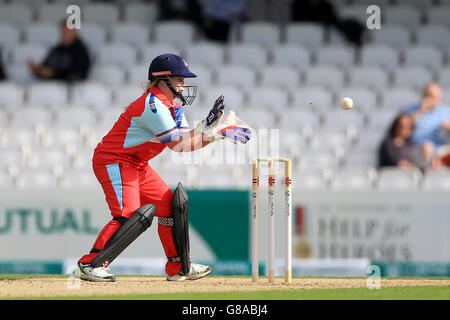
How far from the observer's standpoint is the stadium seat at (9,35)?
494 inches

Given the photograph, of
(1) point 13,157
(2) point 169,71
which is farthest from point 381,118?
(2) point 169,71

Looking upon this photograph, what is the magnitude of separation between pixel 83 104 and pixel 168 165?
69.9 inches

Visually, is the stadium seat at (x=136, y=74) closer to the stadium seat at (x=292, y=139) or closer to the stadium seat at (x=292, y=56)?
the stadium seat at (x=292, y=56)

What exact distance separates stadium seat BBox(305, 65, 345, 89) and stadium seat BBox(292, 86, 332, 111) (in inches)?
9.8

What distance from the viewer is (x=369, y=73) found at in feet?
39.4

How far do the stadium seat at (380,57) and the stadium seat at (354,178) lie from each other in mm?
2685

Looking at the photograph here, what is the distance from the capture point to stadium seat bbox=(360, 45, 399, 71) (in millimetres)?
12336

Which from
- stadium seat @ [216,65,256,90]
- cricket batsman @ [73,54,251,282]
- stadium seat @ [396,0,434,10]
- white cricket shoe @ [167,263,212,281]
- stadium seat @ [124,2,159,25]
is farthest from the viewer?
stadium seat @ [396,0,434,10]

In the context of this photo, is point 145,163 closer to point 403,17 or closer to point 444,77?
point 444,77

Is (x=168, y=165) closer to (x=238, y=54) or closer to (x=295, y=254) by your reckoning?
(x=295, y=254)

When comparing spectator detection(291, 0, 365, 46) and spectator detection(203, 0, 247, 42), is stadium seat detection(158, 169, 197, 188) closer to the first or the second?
spectator detection(203, 0, 247, 42)

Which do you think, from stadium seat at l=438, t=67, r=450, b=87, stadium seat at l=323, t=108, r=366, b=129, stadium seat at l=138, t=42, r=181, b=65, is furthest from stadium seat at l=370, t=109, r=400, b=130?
stadium seat at l=138, t=42, r=181, b=65

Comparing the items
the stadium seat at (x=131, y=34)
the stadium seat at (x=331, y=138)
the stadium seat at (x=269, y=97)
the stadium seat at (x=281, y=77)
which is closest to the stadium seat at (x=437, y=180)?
the stadium seat at (x=331, y=138)
